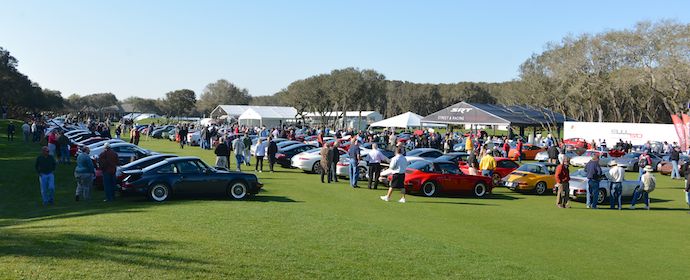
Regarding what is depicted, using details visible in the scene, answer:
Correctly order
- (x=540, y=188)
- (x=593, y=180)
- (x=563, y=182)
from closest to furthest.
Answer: (x=563, y=182) → (x=593, y=180) → (x=540, y=188)

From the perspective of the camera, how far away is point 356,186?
66.7 ft

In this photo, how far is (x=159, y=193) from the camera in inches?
598

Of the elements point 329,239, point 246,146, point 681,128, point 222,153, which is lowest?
point 329,239

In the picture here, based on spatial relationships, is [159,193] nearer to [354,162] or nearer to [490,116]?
[354,162]

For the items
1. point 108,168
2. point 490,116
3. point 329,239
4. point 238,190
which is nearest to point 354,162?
point 238,190

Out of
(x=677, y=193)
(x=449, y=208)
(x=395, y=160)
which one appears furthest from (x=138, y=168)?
(x=677, y=193)

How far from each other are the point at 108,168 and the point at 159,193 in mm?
1488

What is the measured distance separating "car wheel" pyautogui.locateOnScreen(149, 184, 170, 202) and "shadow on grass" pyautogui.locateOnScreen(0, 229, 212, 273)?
5.45 meters

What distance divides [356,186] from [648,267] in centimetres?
1166

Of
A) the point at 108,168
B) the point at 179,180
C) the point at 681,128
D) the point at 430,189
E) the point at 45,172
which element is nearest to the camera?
the point at 45,172

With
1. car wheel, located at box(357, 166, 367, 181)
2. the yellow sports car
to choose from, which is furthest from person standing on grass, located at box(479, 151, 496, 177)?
car wheel, located at box(357, 166, 367, 181)

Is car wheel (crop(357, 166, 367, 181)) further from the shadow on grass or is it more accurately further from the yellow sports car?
the shadow on grass

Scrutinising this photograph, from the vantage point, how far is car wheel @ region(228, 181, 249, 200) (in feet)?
52.2

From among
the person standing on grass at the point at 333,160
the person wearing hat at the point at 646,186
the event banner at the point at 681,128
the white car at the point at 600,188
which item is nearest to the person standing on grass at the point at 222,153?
Result: the person standing on grass at the point at 333,160
